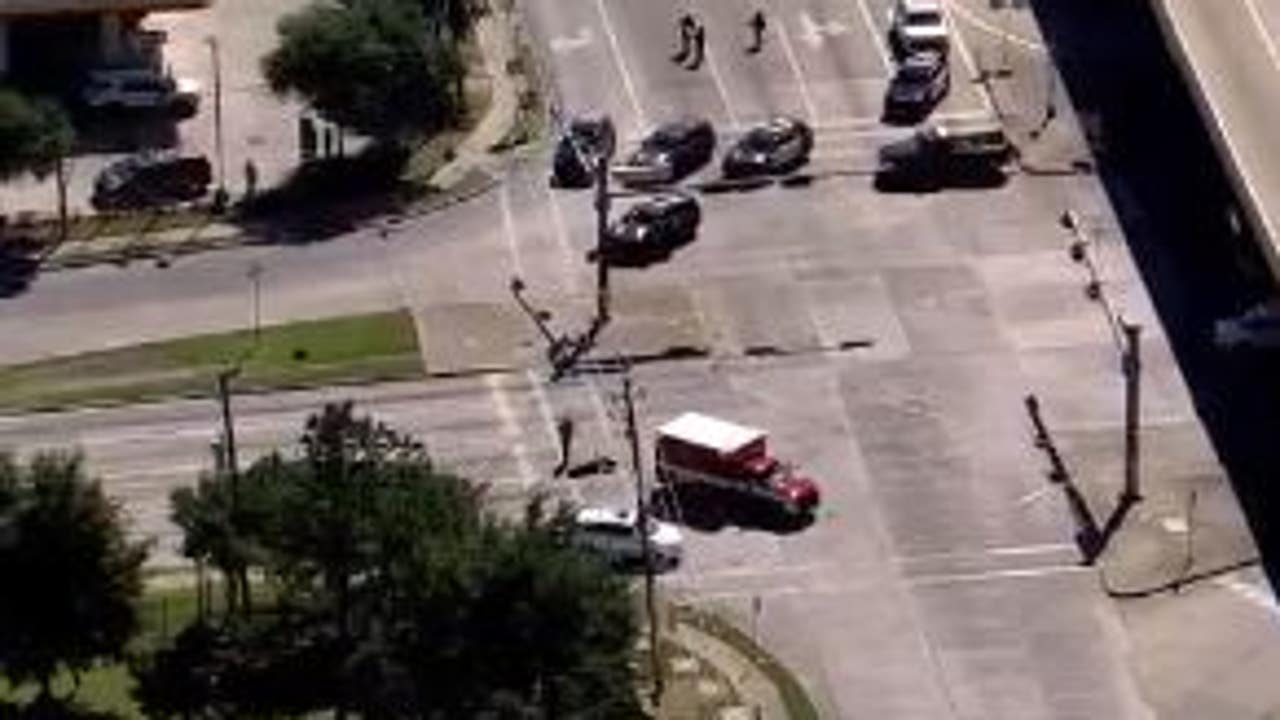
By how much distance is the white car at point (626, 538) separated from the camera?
111 meters

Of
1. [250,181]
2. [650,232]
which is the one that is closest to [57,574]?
[650,232]

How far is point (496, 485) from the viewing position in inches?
4599

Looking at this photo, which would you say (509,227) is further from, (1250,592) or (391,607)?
(391,607)

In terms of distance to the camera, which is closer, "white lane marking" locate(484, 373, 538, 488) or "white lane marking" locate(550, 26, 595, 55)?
"white lane marking" locate(484, 373, 538, 488)

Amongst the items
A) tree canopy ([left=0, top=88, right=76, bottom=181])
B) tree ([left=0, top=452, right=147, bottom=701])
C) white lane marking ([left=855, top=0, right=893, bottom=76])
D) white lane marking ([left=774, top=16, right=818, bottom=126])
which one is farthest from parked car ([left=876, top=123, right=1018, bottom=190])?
tree ([left=0, top=452, right=147, bottom=701])

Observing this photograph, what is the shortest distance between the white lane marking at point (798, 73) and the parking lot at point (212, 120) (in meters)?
20.8

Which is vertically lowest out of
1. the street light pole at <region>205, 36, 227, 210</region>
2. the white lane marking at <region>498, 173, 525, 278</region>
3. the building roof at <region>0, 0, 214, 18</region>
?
the street light pole at <region>205, 36, 227, 210</region>

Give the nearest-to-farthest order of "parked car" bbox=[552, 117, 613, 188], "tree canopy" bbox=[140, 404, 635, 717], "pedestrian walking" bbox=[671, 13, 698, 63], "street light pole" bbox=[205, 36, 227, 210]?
"tree canopy" bbox=[140, 404, 635, 717] → "parked car" bbox=[552, 117, 613, 188] → "street light pole" bbox=[205, 36, 227, 210] → "pedestrian walking" bbox=[671, 13, 698, 63]

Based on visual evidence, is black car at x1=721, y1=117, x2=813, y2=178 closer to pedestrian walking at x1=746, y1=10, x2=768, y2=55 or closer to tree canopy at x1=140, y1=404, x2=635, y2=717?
pedestrian walking at x1=746, y1=10, x2=768, y2=55

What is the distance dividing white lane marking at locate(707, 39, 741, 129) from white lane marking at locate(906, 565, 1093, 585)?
34.6 metres

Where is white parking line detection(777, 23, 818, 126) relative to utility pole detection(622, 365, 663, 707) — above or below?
below

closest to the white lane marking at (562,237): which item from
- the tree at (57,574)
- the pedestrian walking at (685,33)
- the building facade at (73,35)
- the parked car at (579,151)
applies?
the parked car at (579,151)

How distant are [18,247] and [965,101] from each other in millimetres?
38694

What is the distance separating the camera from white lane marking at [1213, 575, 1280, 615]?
10850 centimetres
